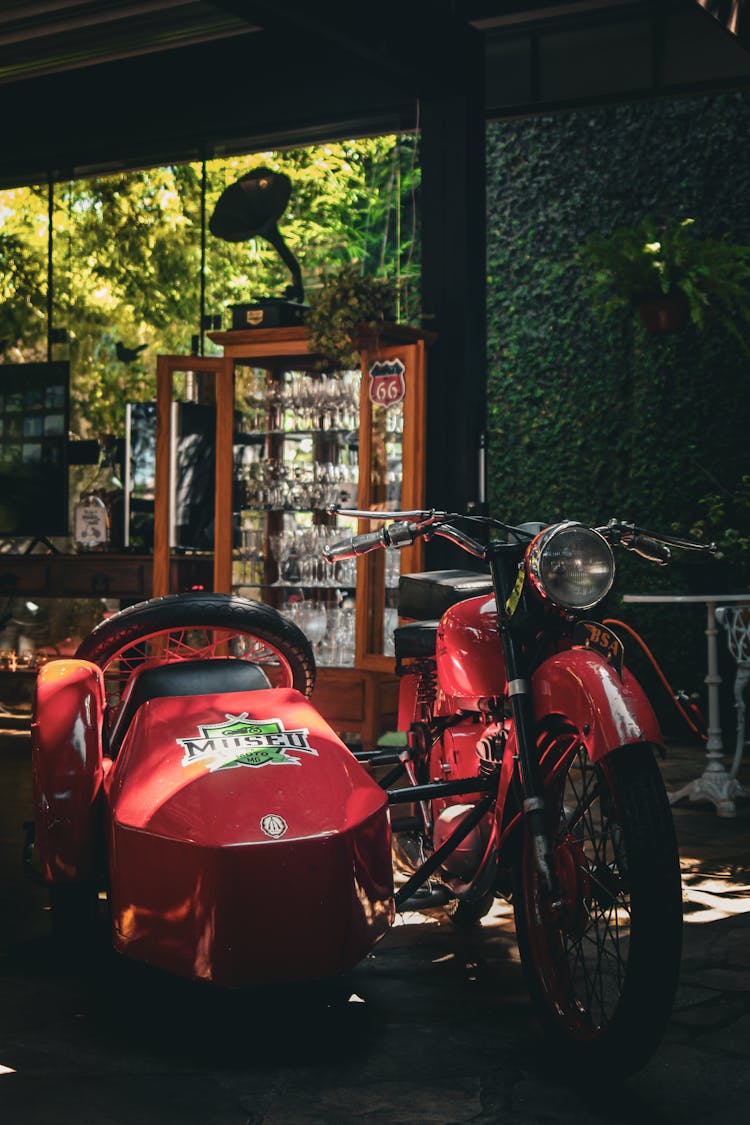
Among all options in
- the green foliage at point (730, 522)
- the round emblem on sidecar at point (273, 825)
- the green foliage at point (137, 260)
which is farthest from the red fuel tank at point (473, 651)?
the green foliage at point (137, 260)

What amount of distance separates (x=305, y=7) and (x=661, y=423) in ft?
10.7

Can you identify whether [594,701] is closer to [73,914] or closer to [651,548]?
[651,548]

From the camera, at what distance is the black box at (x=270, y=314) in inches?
251

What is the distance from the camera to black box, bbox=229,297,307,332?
20.9 feet

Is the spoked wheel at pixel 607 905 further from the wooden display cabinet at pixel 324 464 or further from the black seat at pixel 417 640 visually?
the wooden display cabinet at pixel 324 464

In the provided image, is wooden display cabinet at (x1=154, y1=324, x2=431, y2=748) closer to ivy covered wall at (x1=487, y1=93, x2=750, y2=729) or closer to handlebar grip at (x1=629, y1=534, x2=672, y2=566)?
ivy covered wall at (x1=487, y1=93, x2=750, y2=729)

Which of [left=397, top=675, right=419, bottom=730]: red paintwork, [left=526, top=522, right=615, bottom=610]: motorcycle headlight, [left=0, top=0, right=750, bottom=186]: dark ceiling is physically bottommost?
[left=397, top=675, right=419, bottom=730]: red paintwork

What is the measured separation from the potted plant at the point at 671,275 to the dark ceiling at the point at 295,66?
821 millimetres

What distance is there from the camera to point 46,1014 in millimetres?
2588

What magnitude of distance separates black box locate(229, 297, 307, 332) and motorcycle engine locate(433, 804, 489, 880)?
396 cm

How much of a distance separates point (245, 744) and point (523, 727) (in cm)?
57

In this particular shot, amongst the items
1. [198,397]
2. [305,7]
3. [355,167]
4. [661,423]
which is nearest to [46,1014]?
[305,7]

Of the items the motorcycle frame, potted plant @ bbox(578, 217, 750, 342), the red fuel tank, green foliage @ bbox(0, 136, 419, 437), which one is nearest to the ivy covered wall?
potted plant @ bbox(578, 217, 750, 342)

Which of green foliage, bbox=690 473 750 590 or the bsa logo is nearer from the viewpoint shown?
the bsa logo
